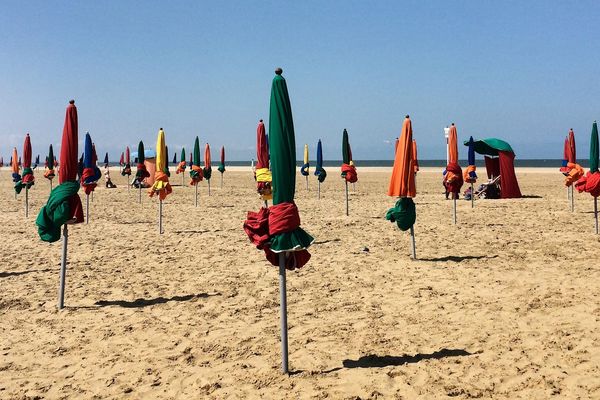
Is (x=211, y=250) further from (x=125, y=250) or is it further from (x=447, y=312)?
(x=447, y=312)

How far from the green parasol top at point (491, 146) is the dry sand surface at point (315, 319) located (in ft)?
36.0

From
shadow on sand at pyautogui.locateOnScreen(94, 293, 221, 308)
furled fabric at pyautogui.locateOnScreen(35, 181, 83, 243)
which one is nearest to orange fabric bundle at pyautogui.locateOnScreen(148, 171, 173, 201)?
shadow on sand at pyautogui.locateOnScreen(94, 293, 221, 308)

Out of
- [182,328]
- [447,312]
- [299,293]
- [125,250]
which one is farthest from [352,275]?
[125,250]

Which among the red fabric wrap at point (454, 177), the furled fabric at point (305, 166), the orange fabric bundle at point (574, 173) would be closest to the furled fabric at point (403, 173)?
the red fabric wrap at point (454, 177)

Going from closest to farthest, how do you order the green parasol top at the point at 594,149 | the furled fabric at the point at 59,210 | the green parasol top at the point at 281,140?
the green parasol top at the point at 281,140, the furled fabric at the point at 59,210, the green parasol top at the point at 594,149

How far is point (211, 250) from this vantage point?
12242 mm

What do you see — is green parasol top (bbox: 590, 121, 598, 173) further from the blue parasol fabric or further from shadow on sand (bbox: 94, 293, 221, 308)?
the blue parasol fabric

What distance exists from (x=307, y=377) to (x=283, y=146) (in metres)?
2.43

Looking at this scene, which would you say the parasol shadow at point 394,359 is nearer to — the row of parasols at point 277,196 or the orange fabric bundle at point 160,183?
the row of parasols at point 277,196

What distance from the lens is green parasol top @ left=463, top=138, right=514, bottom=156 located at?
24.0 meters

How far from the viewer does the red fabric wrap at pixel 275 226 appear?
197 inches

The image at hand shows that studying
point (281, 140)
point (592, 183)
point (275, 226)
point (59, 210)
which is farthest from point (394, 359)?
point (592, 183)

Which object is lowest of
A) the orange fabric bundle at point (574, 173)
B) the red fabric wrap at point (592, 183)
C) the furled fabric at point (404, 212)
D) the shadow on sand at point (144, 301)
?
the shadow on sand at point (144, 301)

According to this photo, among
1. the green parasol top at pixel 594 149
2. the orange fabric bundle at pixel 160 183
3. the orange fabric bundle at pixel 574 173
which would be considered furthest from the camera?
the orange fabric bundle at pixel 574 173
